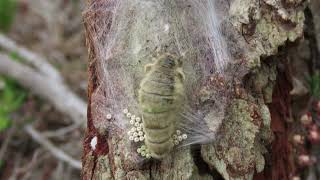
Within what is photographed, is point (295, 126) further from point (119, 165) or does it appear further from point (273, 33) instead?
point (119, 165)

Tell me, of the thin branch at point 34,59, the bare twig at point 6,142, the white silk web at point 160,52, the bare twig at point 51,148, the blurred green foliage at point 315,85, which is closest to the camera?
the white silk web at point 160,52

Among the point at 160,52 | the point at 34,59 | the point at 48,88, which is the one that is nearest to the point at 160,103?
the point at 160,52

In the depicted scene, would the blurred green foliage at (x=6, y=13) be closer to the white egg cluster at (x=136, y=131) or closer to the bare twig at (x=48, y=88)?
the bare twig at (x=48, y=88)

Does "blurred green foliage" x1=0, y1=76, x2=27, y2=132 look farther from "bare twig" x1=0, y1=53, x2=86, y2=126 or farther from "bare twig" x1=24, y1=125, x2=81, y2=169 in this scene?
"bare twig" x1=24, y1=125, x2=81, y2=169

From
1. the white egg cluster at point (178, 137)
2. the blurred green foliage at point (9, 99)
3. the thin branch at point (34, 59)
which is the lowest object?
the white egg cluster at point (178, 137)

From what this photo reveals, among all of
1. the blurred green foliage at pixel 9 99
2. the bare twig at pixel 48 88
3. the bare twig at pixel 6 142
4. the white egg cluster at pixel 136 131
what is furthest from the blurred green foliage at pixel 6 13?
the white egg cluster at pixel 136 131

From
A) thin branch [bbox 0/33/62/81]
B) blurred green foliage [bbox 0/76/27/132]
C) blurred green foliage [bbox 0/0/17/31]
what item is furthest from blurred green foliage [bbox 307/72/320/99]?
blurred green foliage [bbox 0/0/17/31]
